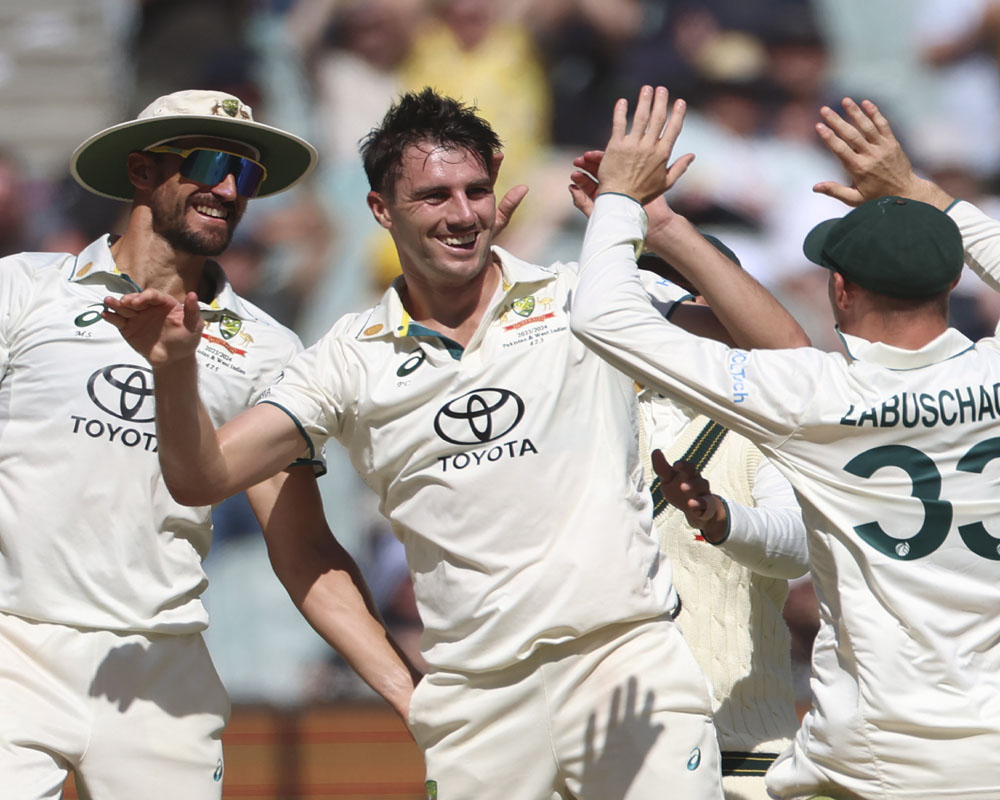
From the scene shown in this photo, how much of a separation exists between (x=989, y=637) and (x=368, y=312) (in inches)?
72.5

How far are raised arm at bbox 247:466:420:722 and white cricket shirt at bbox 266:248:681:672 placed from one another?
0.36 meters

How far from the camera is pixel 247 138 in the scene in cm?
447

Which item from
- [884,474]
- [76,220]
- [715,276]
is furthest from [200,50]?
[884,474]

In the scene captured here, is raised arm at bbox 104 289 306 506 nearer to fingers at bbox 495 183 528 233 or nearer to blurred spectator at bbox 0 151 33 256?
fingers at bbox 495 183 528 233

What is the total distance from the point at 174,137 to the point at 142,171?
0.16 meters

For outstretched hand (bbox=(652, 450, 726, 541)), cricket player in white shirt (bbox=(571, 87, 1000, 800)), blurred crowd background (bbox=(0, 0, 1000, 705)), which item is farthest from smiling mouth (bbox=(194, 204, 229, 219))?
blurred crowd background (bbox=(0, 0, 1000, 705))

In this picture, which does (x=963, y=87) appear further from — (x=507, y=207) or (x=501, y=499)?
(x=501, y=499)

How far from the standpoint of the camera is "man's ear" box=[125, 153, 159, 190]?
441 centimetres

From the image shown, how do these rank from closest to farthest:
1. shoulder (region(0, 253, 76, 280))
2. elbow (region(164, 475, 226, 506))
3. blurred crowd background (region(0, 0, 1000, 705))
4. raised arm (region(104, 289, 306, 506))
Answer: raised arm (region(104, 289, 306, 506)), elbow (region(164, 475, 226, 506)), shoulder (region(0, 253, 76, 280)), blurred crowd background (region(0, 0, 1000, 705))

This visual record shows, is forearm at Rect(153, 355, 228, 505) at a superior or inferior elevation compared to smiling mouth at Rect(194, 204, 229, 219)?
inferior

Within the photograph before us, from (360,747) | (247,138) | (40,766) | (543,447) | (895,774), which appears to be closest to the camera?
(895,774)

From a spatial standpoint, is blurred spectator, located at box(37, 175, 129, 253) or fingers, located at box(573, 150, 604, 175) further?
blurred spectator, located at box(37, 175, 129, 253)

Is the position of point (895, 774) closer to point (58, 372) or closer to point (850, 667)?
point (850, 667)

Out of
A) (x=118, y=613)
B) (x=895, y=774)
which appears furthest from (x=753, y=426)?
(x=118, y=613)
